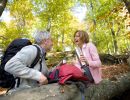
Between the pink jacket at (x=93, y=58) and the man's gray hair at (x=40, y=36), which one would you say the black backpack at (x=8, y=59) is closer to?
the man's gray hair at (x=40, y=36)

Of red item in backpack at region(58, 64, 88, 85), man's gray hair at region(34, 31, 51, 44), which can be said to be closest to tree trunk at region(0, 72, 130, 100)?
red item in backpack at region(58, 64, 88, 85)

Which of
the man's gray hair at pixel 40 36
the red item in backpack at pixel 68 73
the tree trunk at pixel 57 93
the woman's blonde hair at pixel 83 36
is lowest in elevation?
the tree trunk at pixel 57 93

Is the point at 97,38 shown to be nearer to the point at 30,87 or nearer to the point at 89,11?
the point at 89,11


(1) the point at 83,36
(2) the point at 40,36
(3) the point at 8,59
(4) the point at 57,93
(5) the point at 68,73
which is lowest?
(4) the point at 57,93

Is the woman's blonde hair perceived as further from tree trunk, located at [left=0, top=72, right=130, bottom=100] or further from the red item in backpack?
the red item in backpack

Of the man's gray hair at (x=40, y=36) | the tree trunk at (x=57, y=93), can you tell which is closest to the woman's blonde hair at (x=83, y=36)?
the tree trunk at (x=57, y=93)

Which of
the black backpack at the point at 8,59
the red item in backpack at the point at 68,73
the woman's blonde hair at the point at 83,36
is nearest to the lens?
the black backpack at the point at 8,59

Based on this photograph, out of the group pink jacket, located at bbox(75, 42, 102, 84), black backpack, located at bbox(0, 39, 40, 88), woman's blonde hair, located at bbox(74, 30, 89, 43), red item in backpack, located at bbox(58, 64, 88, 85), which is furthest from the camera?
woman's blonde hair, located at bbox(74, 30, 89, 43)

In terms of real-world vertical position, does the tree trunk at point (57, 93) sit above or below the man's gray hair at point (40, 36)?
below

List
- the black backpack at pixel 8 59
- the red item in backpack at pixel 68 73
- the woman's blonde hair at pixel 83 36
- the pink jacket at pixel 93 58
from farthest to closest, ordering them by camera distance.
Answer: the woman's blonde hair at pixel 83 36 < the pink jacket at pixel 93 58 < the red item in backpack at pixel 68 73 < the black backpack at pixel 8 59

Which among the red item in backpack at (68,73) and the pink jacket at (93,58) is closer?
the red item in backpack at (68,73)

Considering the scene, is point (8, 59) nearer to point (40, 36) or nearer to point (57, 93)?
point (40, 36)

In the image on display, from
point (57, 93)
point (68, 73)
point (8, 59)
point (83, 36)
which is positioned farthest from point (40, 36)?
point (83, 36)

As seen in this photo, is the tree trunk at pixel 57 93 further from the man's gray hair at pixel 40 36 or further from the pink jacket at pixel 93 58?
the man's gray hair at pixel 40 36
